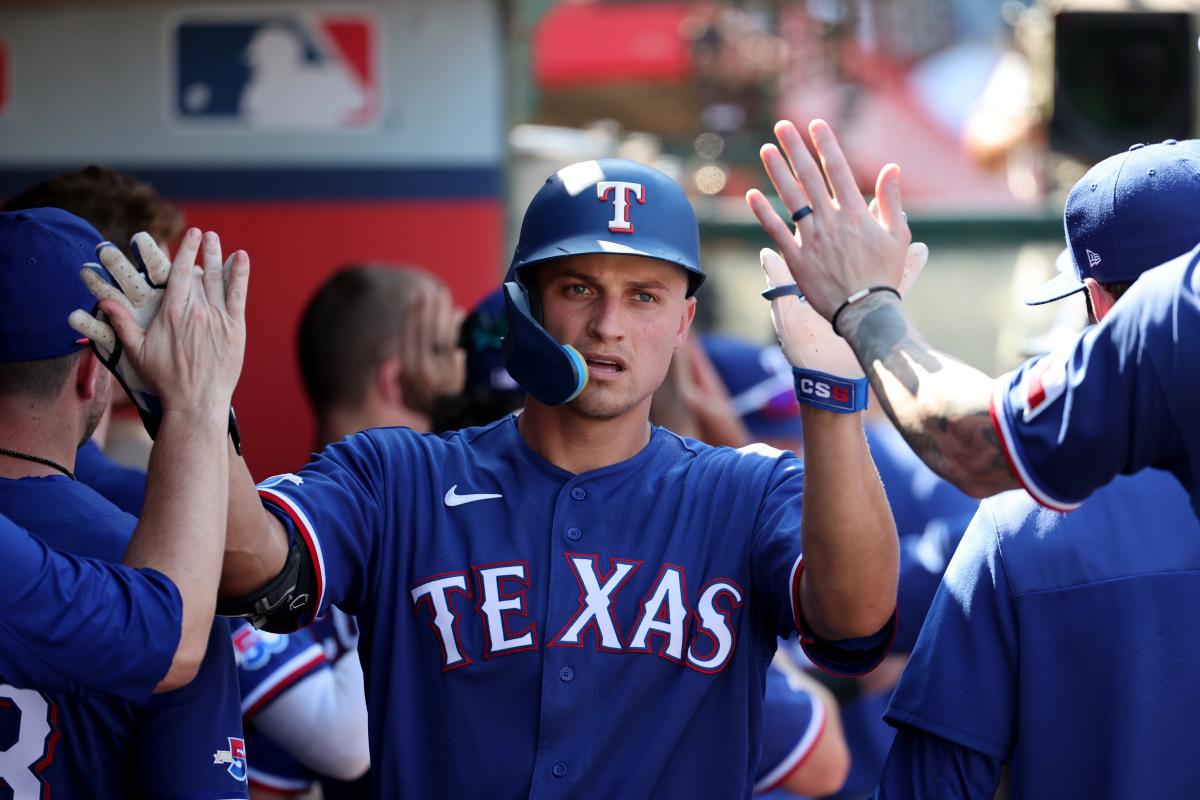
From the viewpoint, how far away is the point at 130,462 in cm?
397

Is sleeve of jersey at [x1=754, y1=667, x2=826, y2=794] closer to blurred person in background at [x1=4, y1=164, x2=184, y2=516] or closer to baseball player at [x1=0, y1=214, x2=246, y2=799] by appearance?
baseball player at [x1=0, y1=214, x2=246, y2=799]

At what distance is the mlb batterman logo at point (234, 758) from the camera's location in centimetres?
232

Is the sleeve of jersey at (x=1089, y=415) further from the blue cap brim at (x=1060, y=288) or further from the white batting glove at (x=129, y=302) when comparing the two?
the white batting glove at (x=129, y=302)

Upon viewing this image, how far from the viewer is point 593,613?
246 centimetres

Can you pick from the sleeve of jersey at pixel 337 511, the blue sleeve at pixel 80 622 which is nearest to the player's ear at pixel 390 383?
the sleeve of jersey at pixel 337 511

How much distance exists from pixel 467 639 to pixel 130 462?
184 cm

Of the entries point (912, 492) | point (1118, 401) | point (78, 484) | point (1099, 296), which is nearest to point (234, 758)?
point (78, 484)

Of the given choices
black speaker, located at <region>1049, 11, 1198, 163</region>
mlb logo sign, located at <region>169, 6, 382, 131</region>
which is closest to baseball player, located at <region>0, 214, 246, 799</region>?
mlb logo sign, located at <region>169, 6, 382, 131</region>

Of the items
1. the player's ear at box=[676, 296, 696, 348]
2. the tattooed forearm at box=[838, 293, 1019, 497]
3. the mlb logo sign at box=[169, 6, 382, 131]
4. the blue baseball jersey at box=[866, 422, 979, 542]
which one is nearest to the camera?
the tattooed forearm at box=[838, 293, 1019, 497]

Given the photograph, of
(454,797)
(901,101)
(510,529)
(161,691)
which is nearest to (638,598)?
(510,529)

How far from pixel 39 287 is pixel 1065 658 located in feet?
5.48

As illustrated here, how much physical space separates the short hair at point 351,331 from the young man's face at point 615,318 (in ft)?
4.70

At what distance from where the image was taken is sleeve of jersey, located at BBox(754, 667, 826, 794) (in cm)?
336

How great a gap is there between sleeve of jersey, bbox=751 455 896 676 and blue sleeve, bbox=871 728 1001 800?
0.16 metres
